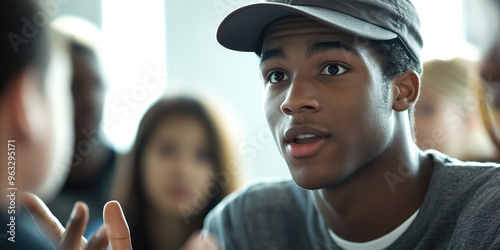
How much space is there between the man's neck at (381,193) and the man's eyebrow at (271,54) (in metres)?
0.27

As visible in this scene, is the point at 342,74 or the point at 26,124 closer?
the point at 342,74

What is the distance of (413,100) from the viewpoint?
3.73 feet

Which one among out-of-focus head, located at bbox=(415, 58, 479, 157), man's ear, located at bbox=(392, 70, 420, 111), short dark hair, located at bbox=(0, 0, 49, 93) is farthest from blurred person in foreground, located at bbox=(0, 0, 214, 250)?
out-of-focus head, located at bbox=(415, 58, 479, 157)

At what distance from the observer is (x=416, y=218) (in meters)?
1.08

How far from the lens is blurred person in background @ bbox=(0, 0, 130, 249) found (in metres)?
0.83

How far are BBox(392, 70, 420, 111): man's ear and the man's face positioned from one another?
0.07m

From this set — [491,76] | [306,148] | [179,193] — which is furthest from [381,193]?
[179,193]

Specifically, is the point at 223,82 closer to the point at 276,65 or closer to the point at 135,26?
the point at 135,26

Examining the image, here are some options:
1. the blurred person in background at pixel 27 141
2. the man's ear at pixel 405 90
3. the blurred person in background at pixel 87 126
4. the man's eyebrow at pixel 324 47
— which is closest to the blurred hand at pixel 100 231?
the blurred person in background at pixel 27 141

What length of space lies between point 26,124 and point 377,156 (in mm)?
740

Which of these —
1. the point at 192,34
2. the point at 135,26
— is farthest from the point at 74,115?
the point at 192,34

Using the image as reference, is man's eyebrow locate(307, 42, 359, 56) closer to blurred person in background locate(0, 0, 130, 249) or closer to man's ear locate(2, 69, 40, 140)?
blurred person in background locate(0, 0, 130, 249)

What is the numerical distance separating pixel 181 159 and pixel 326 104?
89 centimetres

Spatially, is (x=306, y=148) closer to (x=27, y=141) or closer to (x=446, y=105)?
(x=27, y=141)
